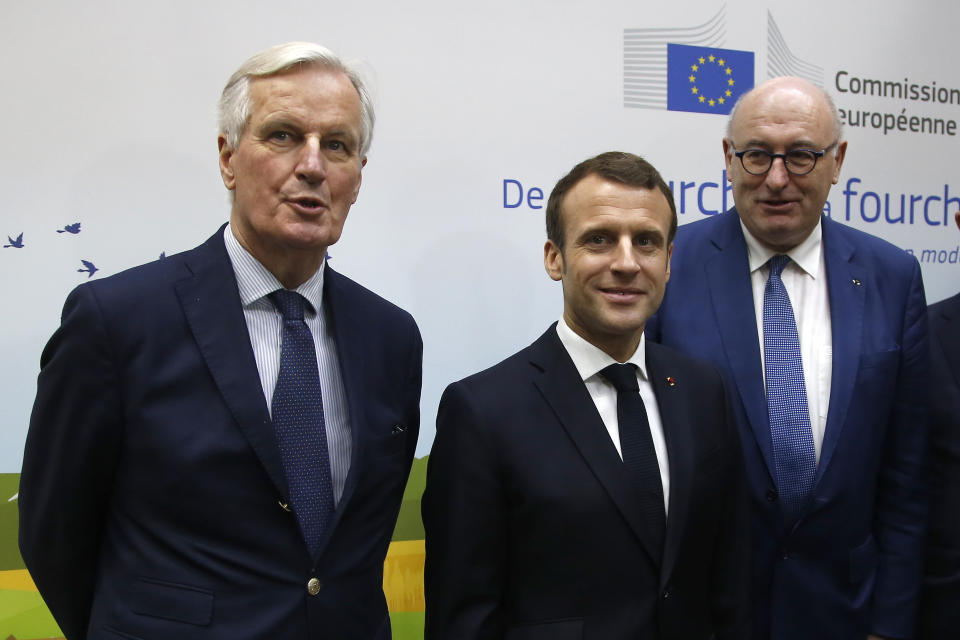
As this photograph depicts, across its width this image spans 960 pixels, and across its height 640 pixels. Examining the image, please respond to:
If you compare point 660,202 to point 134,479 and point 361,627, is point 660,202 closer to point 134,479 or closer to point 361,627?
point 361,627

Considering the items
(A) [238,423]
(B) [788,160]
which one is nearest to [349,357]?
(A) [238,423]

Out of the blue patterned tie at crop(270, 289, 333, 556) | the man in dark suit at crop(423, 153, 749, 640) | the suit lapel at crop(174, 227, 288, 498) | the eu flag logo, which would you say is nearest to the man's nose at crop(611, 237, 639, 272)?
the man in dark suit at crop(423, 153, 749, 640)

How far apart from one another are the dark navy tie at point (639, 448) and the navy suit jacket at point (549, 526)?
0.08 feet

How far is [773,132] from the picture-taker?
6.07 feet

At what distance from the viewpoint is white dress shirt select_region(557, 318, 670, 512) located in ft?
5.05

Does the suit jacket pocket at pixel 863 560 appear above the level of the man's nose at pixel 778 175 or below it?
below

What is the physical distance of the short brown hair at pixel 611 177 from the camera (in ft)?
5.13

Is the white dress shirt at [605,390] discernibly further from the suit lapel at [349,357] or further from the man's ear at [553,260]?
the suit lapel at [349,357]

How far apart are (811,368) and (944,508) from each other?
25.8 inches

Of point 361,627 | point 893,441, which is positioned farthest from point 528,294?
point 361,627

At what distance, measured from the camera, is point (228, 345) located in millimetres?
1340

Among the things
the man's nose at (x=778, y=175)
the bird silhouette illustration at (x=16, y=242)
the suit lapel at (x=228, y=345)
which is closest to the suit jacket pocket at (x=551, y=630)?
the suit lapel at (x=228, y=345)

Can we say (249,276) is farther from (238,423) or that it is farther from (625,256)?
(625,256)

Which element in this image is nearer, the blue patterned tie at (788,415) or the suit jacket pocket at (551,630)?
the suit jacket pocket at (551,630)
